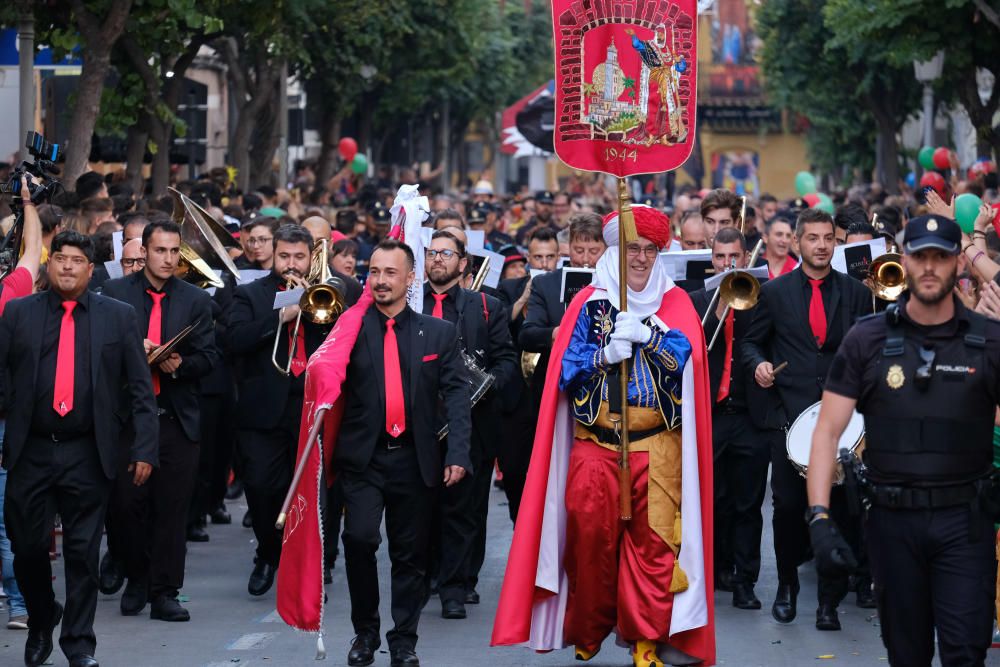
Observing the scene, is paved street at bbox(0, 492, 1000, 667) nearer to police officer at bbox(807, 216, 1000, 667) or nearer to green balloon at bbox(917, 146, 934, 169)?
police officer at bbox(807, 216, 1000, 667)

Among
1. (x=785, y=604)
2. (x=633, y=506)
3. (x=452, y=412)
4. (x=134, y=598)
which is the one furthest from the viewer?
(x=134, y=598)

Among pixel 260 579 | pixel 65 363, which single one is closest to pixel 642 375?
pixel 65 363

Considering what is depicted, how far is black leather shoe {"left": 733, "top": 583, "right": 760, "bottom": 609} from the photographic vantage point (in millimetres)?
10820

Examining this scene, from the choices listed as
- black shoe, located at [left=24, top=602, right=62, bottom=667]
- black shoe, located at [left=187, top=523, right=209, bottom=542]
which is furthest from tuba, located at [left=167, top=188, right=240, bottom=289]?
black shoe, located at [left=24, top=602, right=62, bottom=667]

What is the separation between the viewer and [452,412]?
30.4ft

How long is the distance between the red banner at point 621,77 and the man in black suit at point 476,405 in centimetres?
186

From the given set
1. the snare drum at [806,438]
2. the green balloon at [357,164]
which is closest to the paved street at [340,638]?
the snare drum at [806,438]

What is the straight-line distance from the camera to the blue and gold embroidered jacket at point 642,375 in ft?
29.1

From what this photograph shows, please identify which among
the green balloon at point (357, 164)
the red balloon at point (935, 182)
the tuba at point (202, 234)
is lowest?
the tuba at point (202, 234)

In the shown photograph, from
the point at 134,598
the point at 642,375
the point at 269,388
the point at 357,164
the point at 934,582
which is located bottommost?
the point at 134,598

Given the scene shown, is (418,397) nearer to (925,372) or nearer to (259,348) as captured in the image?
(259,348)

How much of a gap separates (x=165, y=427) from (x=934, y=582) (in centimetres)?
487

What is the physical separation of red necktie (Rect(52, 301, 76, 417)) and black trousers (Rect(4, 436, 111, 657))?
0.18 meters

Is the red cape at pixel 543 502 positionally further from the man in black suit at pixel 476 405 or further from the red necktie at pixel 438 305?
the red necktie at pixel 438 305
